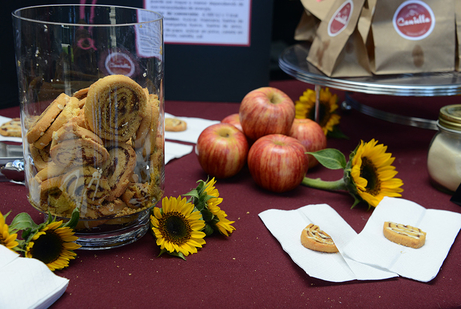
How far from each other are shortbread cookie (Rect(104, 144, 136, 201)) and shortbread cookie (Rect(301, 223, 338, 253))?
0.23 meters

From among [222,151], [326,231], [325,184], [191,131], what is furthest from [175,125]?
[326,231]

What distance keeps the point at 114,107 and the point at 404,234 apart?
39cm

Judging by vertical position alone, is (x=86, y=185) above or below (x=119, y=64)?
below

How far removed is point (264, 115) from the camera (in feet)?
A: 2.33

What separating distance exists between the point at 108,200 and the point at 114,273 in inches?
3.2

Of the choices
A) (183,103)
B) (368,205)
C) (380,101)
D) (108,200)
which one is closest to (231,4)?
(183,103)

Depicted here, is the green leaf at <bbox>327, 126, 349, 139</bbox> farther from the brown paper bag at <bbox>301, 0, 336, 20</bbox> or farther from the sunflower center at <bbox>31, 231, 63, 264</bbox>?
the sunflower center at <bbox>31, 231, 63, 264</bbox>

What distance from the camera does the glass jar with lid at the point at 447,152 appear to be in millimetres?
639

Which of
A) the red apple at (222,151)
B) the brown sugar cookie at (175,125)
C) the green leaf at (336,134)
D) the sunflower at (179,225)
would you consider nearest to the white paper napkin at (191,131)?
the brown sugar cookie at (175,125)

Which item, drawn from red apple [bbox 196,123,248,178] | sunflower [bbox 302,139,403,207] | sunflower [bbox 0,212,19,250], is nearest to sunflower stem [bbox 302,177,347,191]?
sunflower [bbox 302,139,403,207]

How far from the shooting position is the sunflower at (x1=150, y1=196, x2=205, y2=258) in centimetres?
50

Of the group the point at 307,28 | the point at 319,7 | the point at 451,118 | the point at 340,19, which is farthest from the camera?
the point at 307,28

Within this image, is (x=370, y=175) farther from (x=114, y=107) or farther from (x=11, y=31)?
(x=11, y=31)

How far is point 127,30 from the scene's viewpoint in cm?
44
